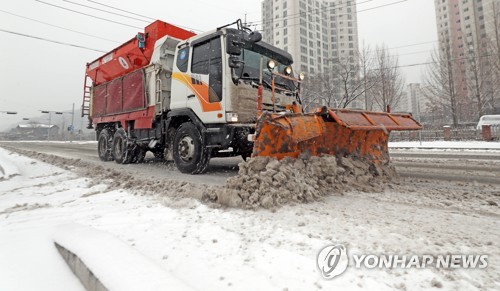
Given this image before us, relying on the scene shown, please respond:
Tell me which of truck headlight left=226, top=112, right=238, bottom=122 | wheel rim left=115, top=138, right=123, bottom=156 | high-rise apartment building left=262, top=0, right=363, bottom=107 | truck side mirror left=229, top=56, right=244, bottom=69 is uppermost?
high-rise apartment building left=262, top=0, right=363, bottom=107

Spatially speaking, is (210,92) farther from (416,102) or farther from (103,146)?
(416,102)

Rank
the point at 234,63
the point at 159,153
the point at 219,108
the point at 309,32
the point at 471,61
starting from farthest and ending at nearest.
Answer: the point at 309,32 < the point at 471,61 < the point at 159,153 < the point at 219,108 < the point at 234,63

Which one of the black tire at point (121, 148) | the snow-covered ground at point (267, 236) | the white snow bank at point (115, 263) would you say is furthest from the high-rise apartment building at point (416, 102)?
the white snow bank at point (115, 263)

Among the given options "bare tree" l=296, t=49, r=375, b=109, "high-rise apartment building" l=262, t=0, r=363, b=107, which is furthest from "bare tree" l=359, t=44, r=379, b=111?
"high-rise apartment building" l=262, t=0, r=363, b=107

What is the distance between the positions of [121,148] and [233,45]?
5.27m

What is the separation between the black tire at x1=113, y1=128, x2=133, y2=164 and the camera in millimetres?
7887

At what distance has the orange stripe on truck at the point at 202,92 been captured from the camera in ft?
16.8

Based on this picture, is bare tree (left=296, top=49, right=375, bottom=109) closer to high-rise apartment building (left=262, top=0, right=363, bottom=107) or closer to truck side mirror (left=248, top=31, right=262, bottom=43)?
truck side mirror (left=248, top=31, right=262, bottom=43)

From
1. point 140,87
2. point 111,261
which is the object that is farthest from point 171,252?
point 140,87

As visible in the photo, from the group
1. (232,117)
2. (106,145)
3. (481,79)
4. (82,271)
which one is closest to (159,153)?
(106,145)

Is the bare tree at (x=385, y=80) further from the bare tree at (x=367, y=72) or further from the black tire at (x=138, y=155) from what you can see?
the black tire at (x=138, y=155)

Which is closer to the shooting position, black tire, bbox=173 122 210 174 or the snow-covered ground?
the snow-covered ground

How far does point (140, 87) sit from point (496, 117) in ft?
81.6

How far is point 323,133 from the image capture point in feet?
12.4
